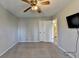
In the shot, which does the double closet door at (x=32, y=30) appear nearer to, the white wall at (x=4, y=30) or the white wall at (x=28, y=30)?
the white wall at (x=28, y=30)

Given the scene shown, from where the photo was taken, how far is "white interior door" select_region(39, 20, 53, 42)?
1075cm

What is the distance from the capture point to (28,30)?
436 inches

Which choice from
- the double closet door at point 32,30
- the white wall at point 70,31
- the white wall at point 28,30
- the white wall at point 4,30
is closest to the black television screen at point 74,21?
the white wall at point 70,31

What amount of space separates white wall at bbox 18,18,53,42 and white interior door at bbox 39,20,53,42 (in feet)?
1.26

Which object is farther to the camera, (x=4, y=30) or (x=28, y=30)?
(x=28, y=30)

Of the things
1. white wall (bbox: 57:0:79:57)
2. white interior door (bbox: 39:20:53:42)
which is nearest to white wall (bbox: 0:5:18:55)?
white wall (bbox: 57:0:79:57)

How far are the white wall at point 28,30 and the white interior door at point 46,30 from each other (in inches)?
15.1

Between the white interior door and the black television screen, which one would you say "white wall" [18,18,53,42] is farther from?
the black television screen

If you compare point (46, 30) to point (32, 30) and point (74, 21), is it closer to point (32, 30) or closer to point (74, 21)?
Result: point (32, 30)

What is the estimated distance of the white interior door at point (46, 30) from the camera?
10.8 m

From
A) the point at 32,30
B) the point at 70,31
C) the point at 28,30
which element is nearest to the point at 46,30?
the point at 32,30

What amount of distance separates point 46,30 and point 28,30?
1568 millimetres

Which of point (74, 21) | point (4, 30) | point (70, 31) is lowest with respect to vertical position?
point (70, 31)

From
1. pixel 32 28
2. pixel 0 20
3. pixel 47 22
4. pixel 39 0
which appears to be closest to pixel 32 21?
pixel 32 28
